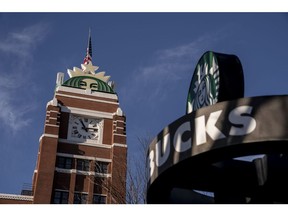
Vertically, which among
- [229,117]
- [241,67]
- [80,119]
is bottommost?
[229,117]

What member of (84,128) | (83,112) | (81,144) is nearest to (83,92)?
(83,112)

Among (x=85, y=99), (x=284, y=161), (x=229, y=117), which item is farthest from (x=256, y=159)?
(x=85, y=99)

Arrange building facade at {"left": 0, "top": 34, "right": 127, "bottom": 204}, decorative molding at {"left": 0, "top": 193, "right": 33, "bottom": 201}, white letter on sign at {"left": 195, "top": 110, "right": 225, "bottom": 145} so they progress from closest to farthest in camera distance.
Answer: white letter on sign at {"left": 195, "top": 110, "right": 225, "bottom": 145} < decorative molding at {"left": 0, "top": 193, "right": 33, "bottom": 201} < building facade at {"left": 0, "top": 34, "right": 127, "bottom": 204}

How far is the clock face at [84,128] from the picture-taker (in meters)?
41.2

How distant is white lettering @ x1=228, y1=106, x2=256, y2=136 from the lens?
8.83 metres

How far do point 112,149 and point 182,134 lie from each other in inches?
1233

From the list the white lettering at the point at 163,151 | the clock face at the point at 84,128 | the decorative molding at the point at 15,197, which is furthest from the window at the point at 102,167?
the white lettering at the point at 163,151

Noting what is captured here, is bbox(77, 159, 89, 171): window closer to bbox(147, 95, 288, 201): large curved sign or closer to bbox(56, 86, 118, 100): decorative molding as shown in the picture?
bbox(56, 86, 118, 100): decorative molding

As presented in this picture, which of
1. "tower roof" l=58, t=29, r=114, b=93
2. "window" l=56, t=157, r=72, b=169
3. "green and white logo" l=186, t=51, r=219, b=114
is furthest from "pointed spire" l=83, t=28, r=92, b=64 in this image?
"green and white logo" l=186, t=51, r=219, b=114

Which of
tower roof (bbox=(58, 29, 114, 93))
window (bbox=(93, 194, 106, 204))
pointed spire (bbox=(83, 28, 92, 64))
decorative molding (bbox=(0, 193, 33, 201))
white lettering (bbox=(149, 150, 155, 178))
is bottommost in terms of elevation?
white lettering (bbox=(149, 150, 155, 178))

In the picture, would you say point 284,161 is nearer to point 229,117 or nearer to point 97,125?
point 229,117

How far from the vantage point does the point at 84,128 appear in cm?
4159

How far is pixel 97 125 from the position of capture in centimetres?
4219

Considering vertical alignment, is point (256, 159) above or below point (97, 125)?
below
